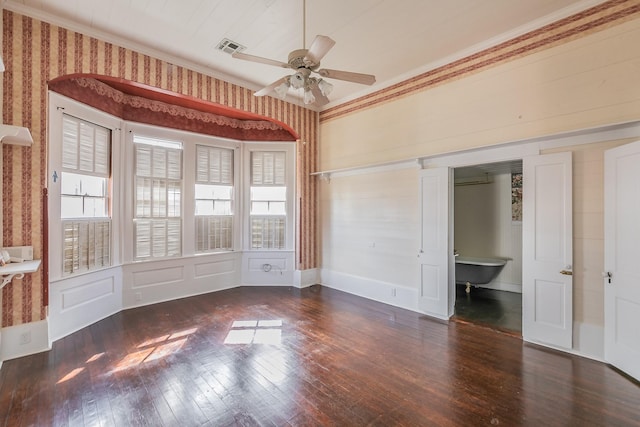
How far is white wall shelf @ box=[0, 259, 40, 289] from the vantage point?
2.62 m

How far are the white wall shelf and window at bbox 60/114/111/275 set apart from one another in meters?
0.77

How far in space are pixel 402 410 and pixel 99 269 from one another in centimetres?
430

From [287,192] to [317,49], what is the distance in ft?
12.7

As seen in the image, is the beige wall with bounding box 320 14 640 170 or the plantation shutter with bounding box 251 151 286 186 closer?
the beige wall with bounding box 320 14 640 170

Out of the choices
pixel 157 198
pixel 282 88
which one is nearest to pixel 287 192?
pixel 157 198

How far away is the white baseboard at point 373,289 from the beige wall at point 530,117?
189 millimetres

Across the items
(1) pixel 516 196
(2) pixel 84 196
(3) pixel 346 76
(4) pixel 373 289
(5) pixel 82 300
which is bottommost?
(4) pixel 373 289

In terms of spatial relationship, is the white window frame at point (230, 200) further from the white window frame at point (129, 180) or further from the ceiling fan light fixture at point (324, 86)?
the ceiling fan light fixture at point (324, 86)

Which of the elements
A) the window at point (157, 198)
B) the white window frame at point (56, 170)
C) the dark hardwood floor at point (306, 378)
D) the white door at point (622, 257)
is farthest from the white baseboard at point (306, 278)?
the white door at point (622, 257)

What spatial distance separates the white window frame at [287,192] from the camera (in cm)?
601

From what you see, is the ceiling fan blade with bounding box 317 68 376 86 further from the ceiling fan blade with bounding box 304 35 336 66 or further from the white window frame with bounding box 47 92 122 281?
the white window frame with bounding box 47 92 122 281

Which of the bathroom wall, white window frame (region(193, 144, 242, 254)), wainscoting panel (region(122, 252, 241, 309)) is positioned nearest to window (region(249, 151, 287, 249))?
white window frame (region(193, 144, 242, 254))

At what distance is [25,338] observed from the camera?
308 cm

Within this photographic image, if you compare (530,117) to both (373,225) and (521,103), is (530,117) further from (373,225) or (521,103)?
(373,225)
